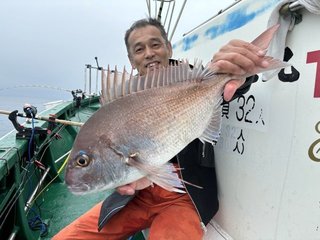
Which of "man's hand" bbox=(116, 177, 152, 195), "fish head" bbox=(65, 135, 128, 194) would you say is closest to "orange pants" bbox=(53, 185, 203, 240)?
"man's hand" bbox=(116, 177, 152, 195)

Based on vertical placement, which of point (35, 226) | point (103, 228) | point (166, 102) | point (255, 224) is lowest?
point (35, 226)

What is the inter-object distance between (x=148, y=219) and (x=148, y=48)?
136cm

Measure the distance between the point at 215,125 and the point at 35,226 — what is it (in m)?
2.46

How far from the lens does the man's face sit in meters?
2.59

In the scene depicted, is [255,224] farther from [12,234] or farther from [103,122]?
[12,234]

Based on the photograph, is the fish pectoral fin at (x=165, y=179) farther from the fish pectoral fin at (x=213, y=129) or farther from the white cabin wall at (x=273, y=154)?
the white cabin wall at (x=273, y=154)

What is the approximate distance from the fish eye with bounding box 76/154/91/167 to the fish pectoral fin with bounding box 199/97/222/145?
58 centimetres

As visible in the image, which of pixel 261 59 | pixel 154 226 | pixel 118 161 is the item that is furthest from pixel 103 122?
pixel 154 226

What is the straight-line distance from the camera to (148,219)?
226cm

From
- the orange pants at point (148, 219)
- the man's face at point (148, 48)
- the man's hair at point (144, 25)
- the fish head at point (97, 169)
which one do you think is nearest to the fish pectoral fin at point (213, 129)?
the fish head at point (97, 169)

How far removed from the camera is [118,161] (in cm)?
134

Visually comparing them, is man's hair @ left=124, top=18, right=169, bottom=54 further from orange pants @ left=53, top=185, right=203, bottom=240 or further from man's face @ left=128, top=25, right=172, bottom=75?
orange pants @ left=53, top=185, right=203, bottom=240

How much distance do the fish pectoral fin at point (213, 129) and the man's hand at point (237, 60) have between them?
0.09m

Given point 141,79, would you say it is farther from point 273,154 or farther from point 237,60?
point 273,154
